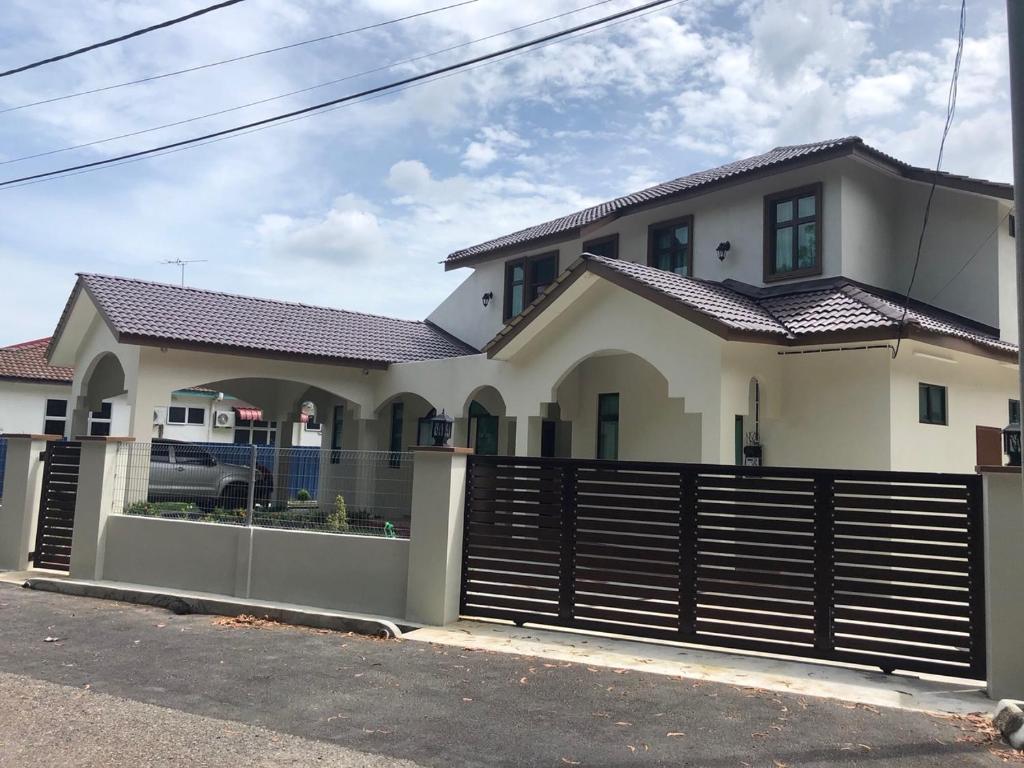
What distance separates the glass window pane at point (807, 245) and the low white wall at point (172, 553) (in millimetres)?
9368

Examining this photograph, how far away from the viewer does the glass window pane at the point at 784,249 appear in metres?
13.5

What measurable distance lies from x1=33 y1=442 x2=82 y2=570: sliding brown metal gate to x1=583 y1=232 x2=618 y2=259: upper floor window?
9.72 metres

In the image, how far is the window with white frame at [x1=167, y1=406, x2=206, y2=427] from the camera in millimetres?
33822

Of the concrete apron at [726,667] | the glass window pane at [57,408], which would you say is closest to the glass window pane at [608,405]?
the concrete apron at [726,667]

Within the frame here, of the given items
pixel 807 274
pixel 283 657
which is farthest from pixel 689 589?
pixel 807 274

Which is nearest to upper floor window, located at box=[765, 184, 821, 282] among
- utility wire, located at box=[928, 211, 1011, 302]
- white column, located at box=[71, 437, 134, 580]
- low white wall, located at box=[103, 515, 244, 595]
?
utility wire, located at box=[928, 211, 1011, 302]

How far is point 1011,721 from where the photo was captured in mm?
5285

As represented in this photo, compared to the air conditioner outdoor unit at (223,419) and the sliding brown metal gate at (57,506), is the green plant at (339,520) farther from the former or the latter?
the air conditioner outdoor unit at (223,419)

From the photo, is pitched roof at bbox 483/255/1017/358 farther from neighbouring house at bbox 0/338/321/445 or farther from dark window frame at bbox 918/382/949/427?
neighbouring house at bbox 0/338/321/445

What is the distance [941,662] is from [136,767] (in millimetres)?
5785

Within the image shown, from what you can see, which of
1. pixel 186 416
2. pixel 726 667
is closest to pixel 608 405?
pixel 726 667

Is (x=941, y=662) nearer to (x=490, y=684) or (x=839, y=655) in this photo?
(x=839, y=655)

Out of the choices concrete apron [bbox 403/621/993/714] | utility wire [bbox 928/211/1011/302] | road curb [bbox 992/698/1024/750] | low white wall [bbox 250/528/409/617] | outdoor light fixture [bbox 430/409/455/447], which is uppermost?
utility wire [bbox 928/211/1011/302]

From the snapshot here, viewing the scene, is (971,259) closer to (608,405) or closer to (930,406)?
(930,406)
